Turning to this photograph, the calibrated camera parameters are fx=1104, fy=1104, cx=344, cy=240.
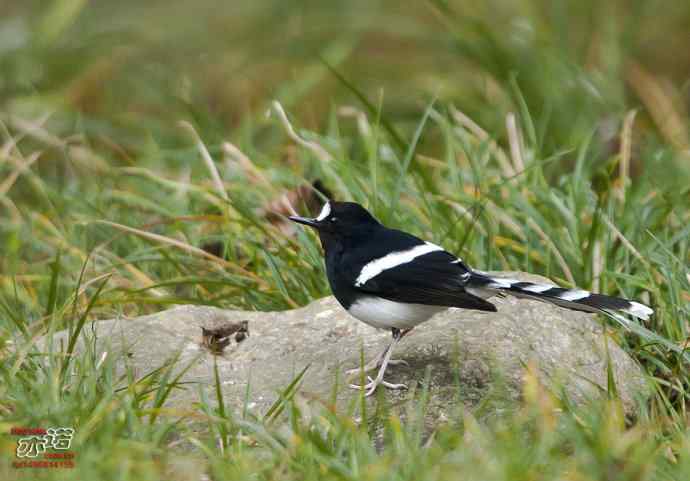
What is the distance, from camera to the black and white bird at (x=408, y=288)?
144 inches

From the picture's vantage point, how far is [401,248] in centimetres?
397

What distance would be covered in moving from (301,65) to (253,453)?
5152 millimetres

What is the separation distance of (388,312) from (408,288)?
0.11 meters

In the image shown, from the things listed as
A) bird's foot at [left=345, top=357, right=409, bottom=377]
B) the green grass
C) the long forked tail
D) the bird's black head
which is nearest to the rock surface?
bird's foot at [left=345, top=357, right=409, bottom=377]

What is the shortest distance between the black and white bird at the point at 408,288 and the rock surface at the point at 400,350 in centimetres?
14

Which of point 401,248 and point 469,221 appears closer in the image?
point 401,248

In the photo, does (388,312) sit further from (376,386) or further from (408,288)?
(376,386)

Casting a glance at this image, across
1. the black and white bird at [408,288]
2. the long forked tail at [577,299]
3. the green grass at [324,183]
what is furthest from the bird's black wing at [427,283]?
the green grass at [324,183]

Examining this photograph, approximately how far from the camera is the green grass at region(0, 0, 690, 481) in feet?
10.5

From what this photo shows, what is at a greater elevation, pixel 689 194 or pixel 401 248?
pixel 401 248

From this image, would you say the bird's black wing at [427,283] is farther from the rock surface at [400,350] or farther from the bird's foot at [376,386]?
the bird's foot at [376,386]

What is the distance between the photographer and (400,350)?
4047mm

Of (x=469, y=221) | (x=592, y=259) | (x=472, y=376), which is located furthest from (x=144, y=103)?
(x=472, y=376)

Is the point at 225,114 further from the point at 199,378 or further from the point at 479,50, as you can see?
the point at 199,378
